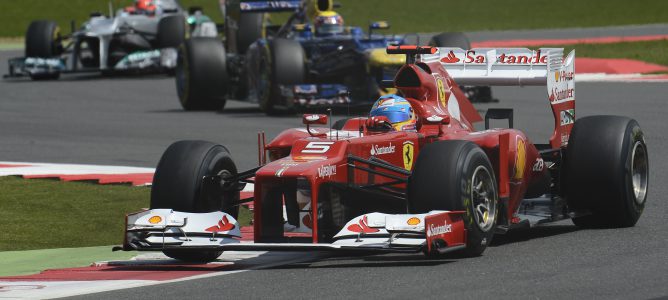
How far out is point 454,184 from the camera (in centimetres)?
973

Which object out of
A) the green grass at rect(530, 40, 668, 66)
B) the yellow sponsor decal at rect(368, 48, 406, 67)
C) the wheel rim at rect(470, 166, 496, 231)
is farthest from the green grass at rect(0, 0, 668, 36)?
the wheel rim at rect(470, 166, 496, 231)

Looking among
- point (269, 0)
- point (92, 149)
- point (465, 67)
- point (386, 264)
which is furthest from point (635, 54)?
point (386, 264)

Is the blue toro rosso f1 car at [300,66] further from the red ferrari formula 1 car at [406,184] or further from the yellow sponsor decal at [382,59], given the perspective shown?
the red ferrari formula 1 car at [406,184]

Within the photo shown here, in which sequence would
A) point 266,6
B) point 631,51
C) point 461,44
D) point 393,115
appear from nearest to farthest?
point 393,115 < point 461,44 < point 266,6 < point 631,51

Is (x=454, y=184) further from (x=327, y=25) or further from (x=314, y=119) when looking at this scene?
(x=327, y=25)

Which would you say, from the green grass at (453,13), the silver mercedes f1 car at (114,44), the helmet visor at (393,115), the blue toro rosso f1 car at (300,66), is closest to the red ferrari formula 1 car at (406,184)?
the helmet visor at (393,115)

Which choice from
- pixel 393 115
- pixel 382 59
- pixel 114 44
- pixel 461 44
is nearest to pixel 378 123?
pixel 393 115

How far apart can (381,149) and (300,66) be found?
14084 mm

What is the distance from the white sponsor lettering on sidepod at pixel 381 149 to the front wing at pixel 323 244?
0.80 meters

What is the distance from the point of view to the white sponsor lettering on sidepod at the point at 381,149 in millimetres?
10484

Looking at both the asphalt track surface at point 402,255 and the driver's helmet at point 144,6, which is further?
the driver's helmet at point 144,6

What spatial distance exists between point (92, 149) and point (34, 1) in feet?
164

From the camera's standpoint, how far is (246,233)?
1185 cm

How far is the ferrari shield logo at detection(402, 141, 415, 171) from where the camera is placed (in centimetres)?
1078
